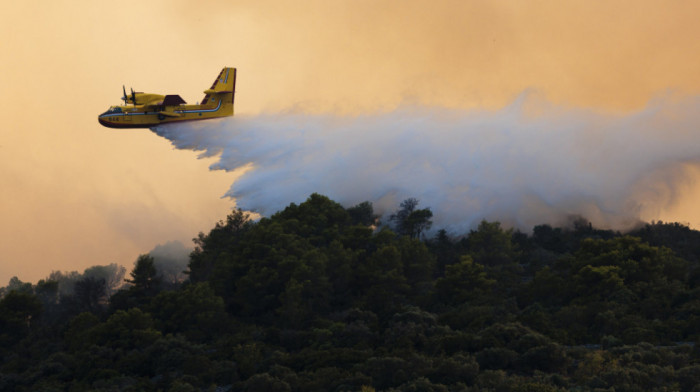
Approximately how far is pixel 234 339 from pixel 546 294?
1065 inches

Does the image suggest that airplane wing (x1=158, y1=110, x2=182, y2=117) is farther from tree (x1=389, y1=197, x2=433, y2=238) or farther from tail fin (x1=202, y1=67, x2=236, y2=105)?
A: tree (x1=389, y1=197, x2=433, y2=238)

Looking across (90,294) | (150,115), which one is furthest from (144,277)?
(150,115)

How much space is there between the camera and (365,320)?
72000mm

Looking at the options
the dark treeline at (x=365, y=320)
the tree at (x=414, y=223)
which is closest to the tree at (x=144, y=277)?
the dark treeline at (x=365, y=320)

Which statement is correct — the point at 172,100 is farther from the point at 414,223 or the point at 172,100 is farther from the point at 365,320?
the point at 414,223

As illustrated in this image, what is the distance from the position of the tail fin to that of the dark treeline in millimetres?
13656

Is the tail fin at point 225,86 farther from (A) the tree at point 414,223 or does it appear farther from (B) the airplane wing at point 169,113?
(A) the tree at point 414,223

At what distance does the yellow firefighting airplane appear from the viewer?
82062 millimetres

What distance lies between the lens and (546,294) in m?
76.9

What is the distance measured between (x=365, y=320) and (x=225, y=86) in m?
30.8

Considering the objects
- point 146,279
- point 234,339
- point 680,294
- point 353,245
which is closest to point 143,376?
point 234,339

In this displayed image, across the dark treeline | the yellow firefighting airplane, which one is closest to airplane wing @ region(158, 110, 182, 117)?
the yellow firefighting airplane

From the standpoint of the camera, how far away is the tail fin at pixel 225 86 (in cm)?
8897

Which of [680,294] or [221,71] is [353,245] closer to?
[221,71]
